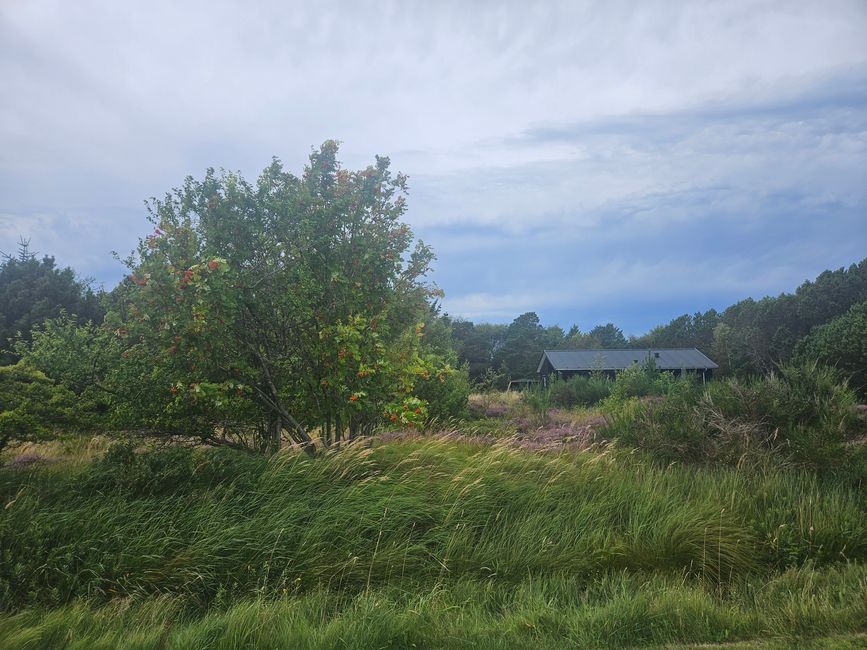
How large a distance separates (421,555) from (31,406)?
700cm

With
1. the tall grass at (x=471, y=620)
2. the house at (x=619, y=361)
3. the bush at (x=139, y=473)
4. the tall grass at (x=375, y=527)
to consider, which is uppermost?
the house at (x=619, y=361)

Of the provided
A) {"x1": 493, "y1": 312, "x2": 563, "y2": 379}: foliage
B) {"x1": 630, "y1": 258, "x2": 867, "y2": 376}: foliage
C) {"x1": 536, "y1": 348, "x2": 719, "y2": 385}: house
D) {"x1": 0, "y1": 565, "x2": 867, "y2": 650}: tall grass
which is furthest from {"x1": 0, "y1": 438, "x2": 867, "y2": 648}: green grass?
{"x1": 493, "y1": 312, "x2": 563, "y2": 379}: foliage

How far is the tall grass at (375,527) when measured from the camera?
5699mm

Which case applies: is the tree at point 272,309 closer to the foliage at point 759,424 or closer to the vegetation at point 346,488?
the vegetation at point 346,488

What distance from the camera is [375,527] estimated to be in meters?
6.46

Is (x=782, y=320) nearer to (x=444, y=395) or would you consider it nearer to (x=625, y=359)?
(x=625, y=359)

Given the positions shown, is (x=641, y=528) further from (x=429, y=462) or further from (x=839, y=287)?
(x=839, y=287)

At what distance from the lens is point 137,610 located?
202 inches

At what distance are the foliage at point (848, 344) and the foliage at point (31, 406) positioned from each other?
3499 cm

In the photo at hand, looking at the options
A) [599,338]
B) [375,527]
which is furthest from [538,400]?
[599,338]

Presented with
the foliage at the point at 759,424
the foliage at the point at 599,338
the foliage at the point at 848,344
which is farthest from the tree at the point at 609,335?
the foliage at the point at 759,424

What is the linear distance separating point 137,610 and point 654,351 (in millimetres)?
46434

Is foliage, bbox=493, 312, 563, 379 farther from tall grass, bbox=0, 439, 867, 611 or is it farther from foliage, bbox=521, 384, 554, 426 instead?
tall grass, bbox=0, 439, 867, 611

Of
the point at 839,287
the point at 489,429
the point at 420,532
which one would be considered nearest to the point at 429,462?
the point at 420,532
